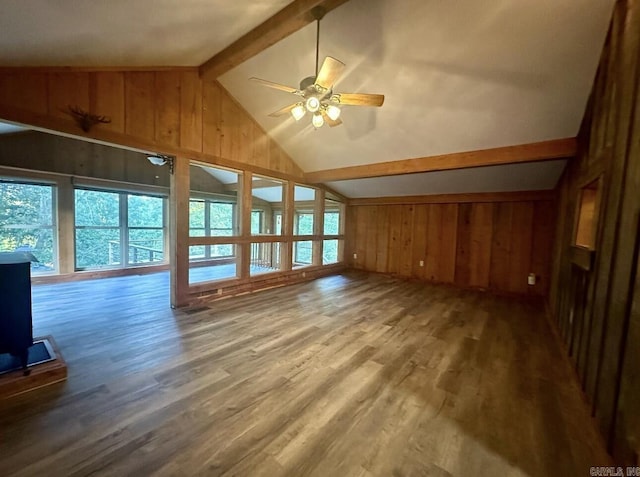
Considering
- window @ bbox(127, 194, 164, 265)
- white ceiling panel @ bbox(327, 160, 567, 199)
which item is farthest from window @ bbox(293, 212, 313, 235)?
window @ bbox(127, 194, 164, 265)

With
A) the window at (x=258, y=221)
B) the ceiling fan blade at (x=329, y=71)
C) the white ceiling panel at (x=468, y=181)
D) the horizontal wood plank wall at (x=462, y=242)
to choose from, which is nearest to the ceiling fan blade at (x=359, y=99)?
the ceiling fan blade at (x=329, y=71)

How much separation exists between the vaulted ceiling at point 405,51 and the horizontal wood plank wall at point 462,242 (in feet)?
3.70

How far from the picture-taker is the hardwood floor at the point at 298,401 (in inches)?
52.4

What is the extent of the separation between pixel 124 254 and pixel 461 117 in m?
6.90

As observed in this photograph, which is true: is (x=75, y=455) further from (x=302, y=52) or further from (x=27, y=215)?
(x=27, y=215)

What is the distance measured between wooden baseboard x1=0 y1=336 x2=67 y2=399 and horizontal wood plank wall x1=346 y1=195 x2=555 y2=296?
564 centimetres

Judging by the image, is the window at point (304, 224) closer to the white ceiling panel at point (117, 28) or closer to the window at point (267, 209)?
the window at point (267, 209)

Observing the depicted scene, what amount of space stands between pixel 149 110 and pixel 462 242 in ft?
18.6

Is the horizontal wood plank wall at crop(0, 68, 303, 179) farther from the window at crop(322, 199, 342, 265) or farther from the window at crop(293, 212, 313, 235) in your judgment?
the window at crop(293, 212, 313, 235)

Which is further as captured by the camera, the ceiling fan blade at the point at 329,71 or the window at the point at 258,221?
the window at the point at 258,221

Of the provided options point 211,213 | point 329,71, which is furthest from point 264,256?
point 329,71

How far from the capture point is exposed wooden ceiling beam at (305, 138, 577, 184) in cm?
307

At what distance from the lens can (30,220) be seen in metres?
4.69

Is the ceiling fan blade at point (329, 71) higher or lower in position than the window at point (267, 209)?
higher
